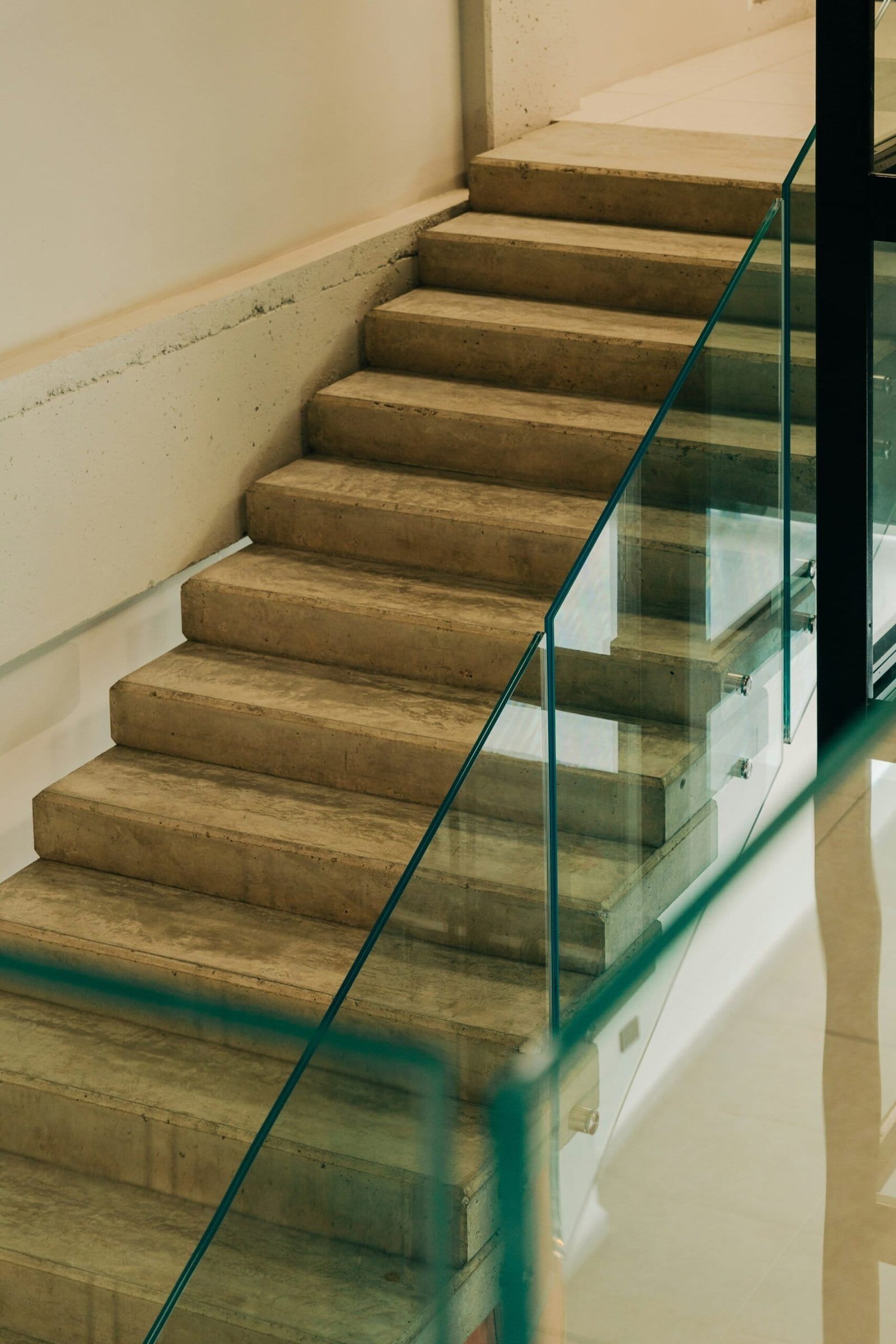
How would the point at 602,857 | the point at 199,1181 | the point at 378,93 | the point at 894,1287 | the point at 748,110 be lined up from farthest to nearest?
1. the point at 748,110
2. the point at 378,93
3. the point at 199,1181
4. the point at 602,857
5. the point at 894,1287

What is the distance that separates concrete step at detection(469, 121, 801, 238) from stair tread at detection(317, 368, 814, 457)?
2.86ft

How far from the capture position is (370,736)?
5234 millimetres

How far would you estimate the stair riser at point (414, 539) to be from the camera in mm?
5609

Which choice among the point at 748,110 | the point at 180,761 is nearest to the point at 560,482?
the point at 180,761

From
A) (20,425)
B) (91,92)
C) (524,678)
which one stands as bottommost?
(524,678)

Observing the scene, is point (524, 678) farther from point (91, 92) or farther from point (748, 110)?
point (748, 110)

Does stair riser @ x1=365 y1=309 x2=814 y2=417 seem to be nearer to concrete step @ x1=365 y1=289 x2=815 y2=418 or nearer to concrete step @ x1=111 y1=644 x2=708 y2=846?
concrete step @ x1=365 y1=289 x2=815 y2=418

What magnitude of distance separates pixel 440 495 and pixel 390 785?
44.2 inches

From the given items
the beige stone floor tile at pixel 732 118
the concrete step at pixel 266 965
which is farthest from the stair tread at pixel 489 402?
the concrete step at pixel 266 965

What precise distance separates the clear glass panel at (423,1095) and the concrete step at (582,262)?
2.66 meters

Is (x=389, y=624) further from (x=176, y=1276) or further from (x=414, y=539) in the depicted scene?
(x=176, y=1276)

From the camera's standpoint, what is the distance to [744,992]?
4.73 m

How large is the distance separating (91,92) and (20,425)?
106 centimetres

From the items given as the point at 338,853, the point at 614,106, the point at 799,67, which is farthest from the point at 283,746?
the point at 799,67
